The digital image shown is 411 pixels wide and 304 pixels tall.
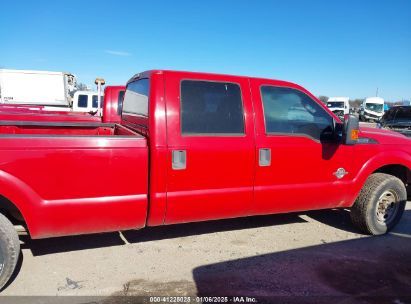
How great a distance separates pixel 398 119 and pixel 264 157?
8.12 meters

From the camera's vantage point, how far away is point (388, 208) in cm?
462

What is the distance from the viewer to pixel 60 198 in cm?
303

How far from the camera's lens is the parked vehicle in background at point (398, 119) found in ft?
31.7

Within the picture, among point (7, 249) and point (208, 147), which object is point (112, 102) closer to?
point (208, 147)

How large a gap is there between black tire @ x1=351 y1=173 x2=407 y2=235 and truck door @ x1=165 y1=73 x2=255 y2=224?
161 centimetres

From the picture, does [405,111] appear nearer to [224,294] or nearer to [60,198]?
[224,294]

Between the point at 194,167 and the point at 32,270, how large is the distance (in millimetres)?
1804

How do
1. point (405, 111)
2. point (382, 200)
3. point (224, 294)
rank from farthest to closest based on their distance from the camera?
point (405, 111) → point (382, 200) → point (224, 294)

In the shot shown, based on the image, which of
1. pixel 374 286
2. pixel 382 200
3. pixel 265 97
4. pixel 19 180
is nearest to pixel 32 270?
pixel 19 180

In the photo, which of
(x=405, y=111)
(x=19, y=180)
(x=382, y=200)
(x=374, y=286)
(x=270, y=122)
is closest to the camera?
(x=19, y=180)

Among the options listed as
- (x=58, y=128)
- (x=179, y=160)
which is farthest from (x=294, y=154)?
(x=58, y=128)

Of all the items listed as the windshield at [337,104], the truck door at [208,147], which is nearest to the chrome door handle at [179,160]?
the truck door at [208,147]

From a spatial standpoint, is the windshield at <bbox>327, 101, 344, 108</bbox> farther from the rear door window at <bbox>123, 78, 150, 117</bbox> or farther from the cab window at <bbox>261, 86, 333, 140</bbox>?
the rear door window at <bbox>123, 78, 150, 117</bbox>

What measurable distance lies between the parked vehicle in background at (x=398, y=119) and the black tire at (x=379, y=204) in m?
5.68
